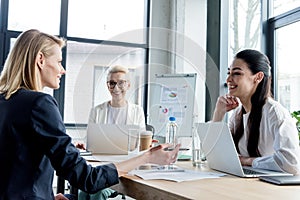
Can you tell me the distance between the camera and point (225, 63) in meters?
3.71

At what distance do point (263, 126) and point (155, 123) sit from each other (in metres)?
0.59

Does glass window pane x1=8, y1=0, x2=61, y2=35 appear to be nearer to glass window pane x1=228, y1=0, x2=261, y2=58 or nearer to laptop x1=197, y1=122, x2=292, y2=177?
glass window pane x1=228, y1=0, x2=261, y2=58

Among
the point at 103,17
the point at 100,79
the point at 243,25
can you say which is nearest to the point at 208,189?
the point at 100,79

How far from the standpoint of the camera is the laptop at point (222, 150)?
4.43 feet

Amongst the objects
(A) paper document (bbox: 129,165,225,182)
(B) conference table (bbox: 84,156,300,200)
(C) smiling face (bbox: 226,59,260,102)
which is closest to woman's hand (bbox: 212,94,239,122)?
(C) smiling face (bbox: 226,59,260,102)

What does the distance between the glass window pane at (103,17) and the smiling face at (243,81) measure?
232 cm

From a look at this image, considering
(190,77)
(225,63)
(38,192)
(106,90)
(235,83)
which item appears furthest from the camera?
(225,63)

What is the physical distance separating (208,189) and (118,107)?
1324 millimetres

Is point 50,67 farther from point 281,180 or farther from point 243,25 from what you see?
point 243,25

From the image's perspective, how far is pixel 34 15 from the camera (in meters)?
4.11

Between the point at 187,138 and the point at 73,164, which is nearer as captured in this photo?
the point at 73,164

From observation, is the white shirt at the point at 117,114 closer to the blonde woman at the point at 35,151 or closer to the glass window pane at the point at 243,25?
the blonde woman at the point at 35,151

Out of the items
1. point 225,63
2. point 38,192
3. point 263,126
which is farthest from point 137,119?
point 225,63

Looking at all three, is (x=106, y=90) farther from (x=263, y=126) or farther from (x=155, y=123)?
(x=263, y=126)
